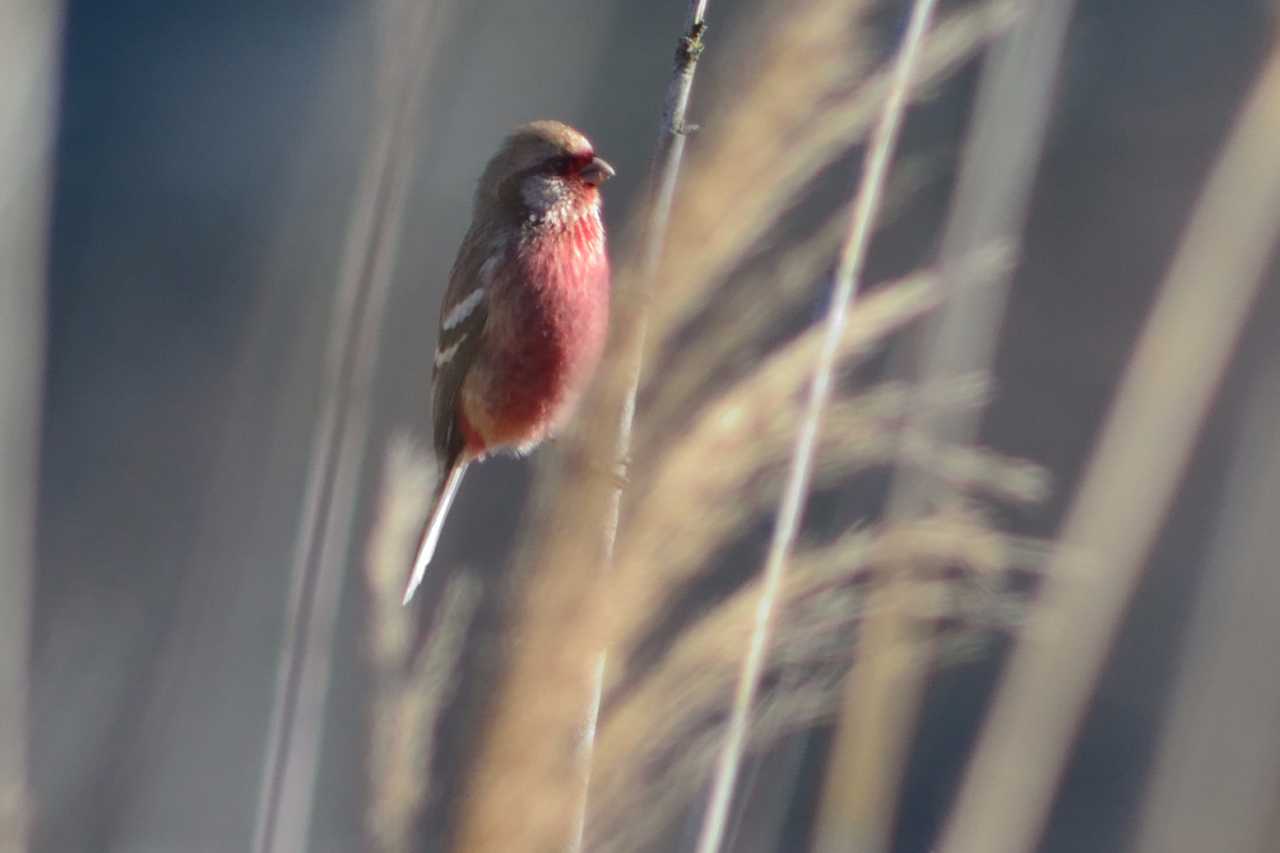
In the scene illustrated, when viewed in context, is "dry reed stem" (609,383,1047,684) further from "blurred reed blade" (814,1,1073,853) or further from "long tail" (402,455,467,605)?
"long tail" (402,455,467,605)

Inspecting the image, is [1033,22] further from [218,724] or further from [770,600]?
[218,724]

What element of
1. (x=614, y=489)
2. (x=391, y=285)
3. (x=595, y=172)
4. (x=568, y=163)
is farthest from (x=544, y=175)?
(x=614, y=489)

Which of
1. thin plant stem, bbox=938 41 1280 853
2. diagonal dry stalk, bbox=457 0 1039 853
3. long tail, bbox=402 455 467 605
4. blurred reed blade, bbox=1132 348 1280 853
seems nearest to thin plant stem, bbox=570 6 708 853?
diagonal dry stalk, bbox=457 0 1039 853

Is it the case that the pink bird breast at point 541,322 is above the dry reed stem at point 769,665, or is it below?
above

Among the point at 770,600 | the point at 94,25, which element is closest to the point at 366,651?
the point at 770,600

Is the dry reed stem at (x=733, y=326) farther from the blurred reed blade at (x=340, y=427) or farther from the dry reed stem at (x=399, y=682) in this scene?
the blurred reed blade at (x=340, y=427)

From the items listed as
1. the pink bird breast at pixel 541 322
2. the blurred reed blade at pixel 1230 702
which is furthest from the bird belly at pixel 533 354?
the blurred reed blade at pixel 1230 702
